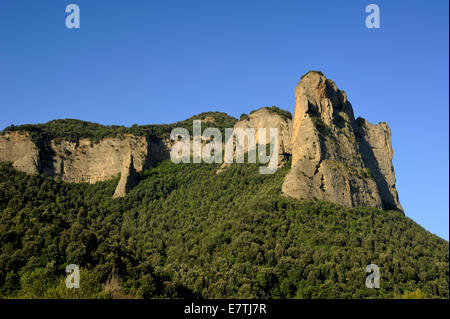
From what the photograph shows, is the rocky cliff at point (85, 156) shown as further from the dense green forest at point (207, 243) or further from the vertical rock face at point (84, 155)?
the dense green forest at point (207, 243)

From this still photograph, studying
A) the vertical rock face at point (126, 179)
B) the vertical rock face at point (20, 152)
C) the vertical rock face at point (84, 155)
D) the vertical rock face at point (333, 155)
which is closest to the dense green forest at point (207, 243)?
the vertical rock face at point (126, 179)

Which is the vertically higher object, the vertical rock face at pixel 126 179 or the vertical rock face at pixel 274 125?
the vertical rock face at pixel 274 125

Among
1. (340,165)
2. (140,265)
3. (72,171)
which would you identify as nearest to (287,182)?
(340,165)

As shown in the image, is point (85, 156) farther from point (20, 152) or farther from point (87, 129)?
point (20, 152)

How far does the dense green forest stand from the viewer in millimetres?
49469

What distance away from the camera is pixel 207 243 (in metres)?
76.1

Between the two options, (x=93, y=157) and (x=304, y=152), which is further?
(x=93, y=157)

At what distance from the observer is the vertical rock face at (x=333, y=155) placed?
8744 centimetres

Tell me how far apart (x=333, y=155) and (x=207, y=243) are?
28443 mm

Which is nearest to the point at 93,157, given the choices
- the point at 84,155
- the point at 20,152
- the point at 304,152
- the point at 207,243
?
the point at 84,155

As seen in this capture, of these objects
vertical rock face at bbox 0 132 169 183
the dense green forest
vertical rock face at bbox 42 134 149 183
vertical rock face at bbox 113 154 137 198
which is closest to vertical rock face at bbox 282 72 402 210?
the dense green forest

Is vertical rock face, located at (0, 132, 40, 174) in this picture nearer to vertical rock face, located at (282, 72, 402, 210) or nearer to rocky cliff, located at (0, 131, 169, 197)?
rocky cliff, located at (0, 131, 169, 197)

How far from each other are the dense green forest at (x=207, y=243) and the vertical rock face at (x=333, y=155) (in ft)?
11.2

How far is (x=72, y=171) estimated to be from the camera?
113938mm
